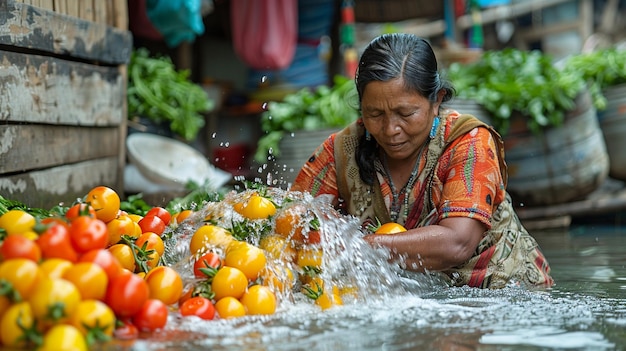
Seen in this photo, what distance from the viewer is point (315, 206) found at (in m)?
3.26

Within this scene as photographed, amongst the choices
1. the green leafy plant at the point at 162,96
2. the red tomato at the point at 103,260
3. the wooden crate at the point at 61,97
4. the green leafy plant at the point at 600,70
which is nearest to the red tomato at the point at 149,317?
the red tomato at the point at 103,260

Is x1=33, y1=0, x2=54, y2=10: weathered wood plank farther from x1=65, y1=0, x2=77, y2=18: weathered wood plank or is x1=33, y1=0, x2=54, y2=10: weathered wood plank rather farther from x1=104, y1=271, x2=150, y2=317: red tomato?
x1=104, y1=271, x2=150, y2=317: red tomato

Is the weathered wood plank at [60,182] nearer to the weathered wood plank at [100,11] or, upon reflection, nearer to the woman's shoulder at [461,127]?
the weathered wood plank at [100,11]

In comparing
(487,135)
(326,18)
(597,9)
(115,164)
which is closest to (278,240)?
(487,135)

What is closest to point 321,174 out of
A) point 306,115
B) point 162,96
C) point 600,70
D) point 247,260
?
point 247,260

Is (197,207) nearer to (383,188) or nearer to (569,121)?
(383,188)

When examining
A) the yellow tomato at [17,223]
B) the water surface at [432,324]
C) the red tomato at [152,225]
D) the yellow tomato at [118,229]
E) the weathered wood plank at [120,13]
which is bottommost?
the water surface at [432,324]

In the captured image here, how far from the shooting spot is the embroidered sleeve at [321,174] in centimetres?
383

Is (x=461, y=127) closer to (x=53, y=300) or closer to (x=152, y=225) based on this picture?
(x=152, y=225)

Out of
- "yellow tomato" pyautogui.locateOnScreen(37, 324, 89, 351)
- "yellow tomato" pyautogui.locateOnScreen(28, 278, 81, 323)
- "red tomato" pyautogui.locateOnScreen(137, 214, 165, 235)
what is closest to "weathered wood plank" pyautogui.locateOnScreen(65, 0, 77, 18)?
"red tomato" pyautogui.locateOnScreen(137, 214, 165, 235)

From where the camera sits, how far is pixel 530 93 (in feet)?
23.3

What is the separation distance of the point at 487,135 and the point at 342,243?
0.91 meters

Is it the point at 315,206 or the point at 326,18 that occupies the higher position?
the point at 326,18

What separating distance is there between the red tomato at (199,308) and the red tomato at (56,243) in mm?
427
